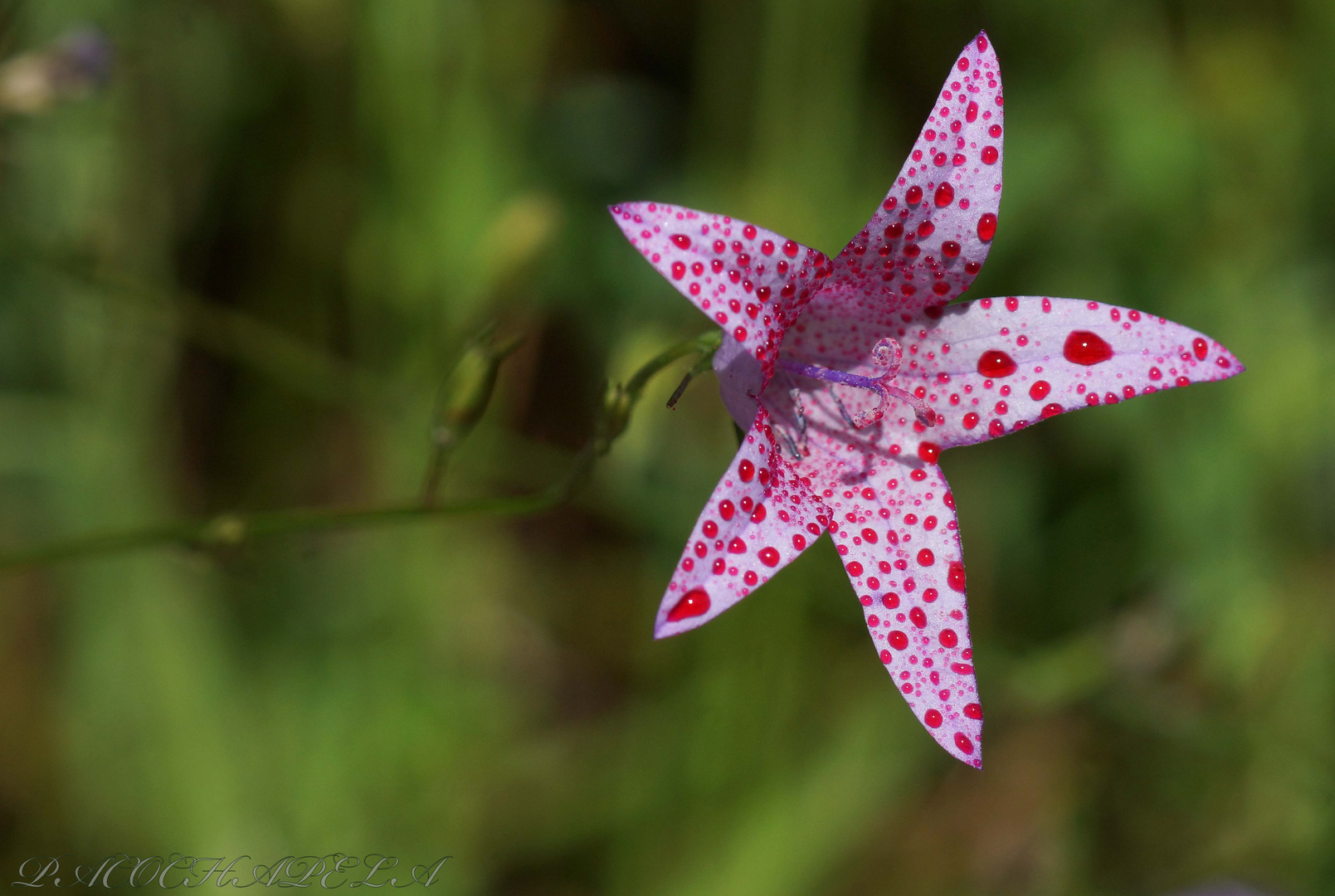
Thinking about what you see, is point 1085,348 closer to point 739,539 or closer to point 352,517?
point 739,539

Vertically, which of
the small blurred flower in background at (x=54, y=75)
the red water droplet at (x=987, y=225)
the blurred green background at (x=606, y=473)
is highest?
the small blurred flower in background at (x=54, y=75)

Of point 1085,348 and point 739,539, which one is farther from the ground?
point 1085,348

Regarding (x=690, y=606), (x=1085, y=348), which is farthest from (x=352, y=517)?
(x=1085, y=348)

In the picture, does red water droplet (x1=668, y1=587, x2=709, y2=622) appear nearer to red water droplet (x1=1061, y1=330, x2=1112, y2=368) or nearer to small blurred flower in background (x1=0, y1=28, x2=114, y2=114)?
red water droplet (x1=1061, y1=330, x2=1112, y2=368)

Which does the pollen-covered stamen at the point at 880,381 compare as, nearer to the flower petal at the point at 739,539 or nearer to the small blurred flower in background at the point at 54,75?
the flower petal at the point at 739,539

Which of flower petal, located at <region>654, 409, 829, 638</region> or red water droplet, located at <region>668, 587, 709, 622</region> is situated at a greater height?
flower petal, located at <region>654, 409, 829, 638</region>

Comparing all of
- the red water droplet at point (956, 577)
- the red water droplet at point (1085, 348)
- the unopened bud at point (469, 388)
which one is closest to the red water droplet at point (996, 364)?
the red water droplet at point (1085, 348)

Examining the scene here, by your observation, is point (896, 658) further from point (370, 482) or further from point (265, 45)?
point (265, 45)

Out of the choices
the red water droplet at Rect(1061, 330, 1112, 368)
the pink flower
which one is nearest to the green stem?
the pink flower
